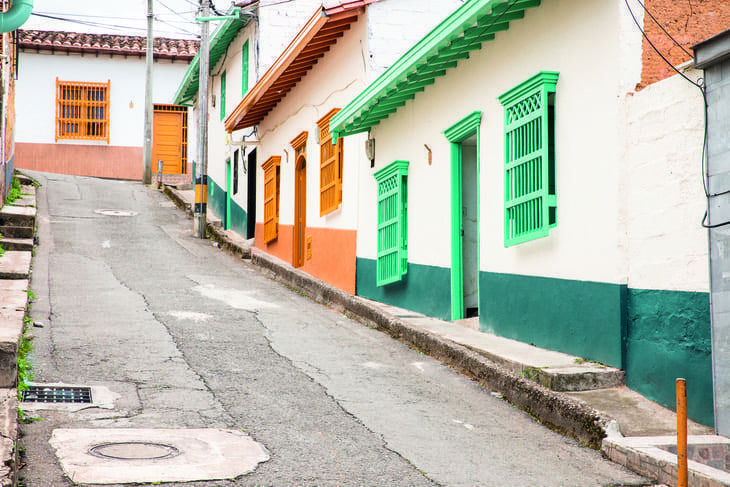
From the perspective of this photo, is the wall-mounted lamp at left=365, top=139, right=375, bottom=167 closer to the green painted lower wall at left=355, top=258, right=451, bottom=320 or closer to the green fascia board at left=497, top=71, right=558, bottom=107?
the green painted lower wall at left=355, top=258, right=451, bottom=320

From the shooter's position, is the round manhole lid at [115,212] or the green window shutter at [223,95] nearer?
the round manhole lid at [115,212]

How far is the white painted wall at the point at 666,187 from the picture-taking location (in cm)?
561

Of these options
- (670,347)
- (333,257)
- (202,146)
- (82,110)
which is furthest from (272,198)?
(82,110)

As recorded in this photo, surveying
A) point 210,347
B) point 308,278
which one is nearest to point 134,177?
point 308,278

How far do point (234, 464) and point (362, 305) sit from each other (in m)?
6.05

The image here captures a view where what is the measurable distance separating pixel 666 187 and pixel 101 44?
29.5 metres

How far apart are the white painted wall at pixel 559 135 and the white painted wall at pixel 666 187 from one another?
6.8 inches

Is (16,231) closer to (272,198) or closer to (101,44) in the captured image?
(272,198)

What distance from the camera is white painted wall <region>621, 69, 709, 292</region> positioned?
5609 mm

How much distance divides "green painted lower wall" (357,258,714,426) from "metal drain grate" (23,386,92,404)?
13.6 ft

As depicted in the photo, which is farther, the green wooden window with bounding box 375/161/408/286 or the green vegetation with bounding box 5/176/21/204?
the green vegetation with bounding box 5/176/21/204

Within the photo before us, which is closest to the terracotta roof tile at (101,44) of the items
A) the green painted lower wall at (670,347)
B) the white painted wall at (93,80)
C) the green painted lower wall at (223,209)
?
the white painted wall at (93,80)

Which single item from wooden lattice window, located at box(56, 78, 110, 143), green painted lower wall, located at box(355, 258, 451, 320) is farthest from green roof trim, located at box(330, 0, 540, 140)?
wooden lattice window, located at box(56, 78, 110, 143)

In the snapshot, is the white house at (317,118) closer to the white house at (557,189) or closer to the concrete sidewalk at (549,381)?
the white house at (557,189)
